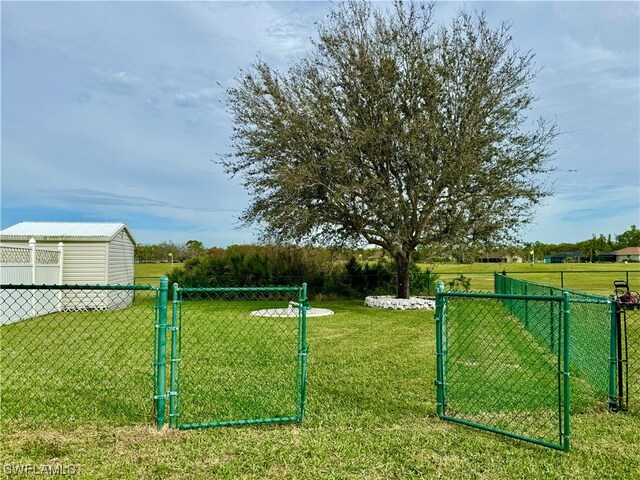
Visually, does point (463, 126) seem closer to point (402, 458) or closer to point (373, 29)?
point (373, 29)

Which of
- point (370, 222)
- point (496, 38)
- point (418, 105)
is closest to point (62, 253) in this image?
point (370, 222)

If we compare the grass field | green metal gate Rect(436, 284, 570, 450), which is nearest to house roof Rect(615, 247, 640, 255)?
the grass field

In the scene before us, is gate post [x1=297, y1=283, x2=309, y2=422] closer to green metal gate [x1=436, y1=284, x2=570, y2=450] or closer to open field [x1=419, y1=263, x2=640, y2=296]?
green metal gate [x1=436, y1=284, x2=570, y2=450]

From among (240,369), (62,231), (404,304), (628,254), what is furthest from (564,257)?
(240,369)

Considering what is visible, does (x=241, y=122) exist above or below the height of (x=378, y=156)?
above

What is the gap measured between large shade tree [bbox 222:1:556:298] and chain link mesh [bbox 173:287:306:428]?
14.5ft

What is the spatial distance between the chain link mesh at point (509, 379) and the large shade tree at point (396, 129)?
5.08 metres

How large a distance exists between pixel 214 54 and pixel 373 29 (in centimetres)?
479

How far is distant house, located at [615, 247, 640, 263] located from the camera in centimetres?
6506

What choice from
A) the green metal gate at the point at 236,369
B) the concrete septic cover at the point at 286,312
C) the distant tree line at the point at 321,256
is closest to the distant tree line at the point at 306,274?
the distant tree line at the point at 321,256

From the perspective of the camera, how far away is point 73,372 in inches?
210

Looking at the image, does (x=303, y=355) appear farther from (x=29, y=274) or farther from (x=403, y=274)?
(x=403, y=274)

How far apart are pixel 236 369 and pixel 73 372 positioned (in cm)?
199

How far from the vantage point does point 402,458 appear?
9.88ft
